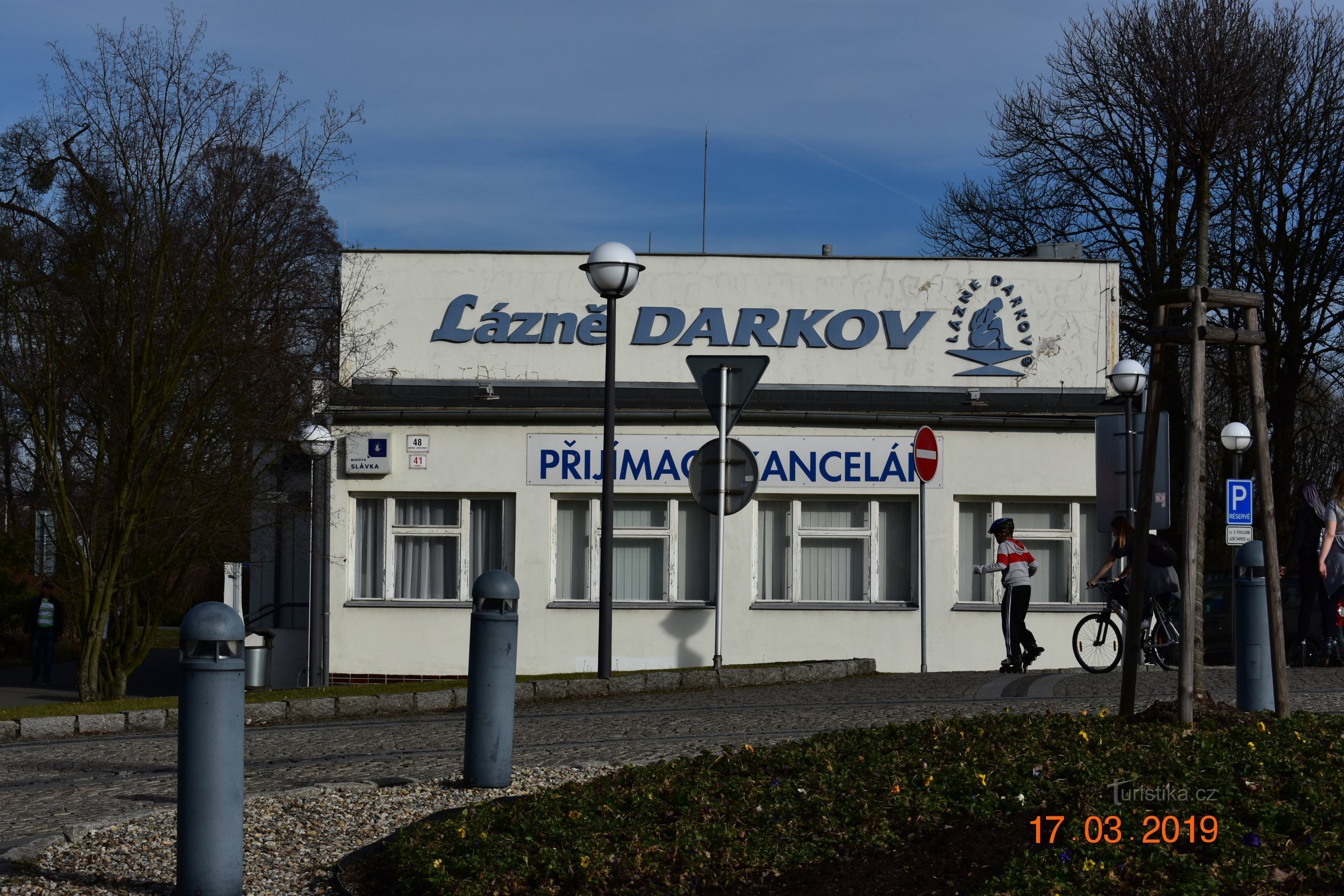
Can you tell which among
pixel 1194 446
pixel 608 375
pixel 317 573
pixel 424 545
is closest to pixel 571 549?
pixel 424 545

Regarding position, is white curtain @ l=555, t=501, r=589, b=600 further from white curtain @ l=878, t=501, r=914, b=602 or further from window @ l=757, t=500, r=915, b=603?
white curtain @ l=878, t=501, r=914, b=602

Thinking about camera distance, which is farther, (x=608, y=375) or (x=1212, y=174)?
(x=1212, y=174)

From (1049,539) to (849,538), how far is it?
2635mm

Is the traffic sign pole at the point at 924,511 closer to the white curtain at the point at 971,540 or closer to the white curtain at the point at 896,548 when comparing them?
the white curtain at the point at 896,548

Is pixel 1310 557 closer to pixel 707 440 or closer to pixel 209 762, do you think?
pixel 707 440

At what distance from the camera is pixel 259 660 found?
20578 mm

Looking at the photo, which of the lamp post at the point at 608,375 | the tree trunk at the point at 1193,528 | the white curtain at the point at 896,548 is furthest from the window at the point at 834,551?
the tree trunk at the point at 1193,528

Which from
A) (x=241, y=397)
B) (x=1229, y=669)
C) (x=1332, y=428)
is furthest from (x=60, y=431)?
(x=1332, y=428)

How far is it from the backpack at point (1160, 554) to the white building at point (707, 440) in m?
4.44

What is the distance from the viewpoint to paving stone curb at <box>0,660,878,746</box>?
12469 mm

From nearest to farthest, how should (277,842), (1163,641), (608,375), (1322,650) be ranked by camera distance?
(277,842) → (608,375) → (1163,641) → (1322,650)

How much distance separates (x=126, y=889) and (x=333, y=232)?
55.0 ft

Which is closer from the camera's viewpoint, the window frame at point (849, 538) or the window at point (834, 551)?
the window frame at point (849, 538)

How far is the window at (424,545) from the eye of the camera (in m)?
19.7
